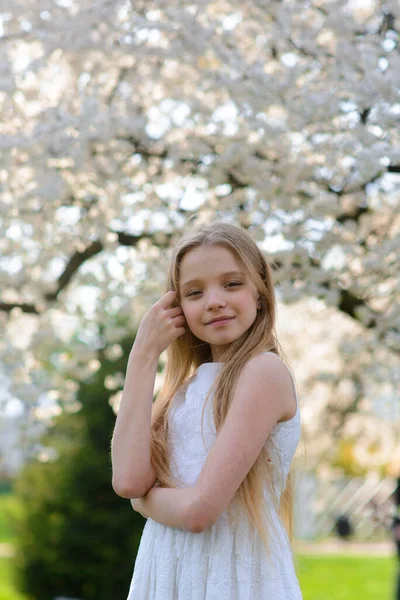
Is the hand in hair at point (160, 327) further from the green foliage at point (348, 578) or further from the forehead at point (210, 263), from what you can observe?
the green foliage at point (348, 578)

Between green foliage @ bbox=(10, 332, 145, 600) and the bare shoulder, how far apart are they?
15.0ft

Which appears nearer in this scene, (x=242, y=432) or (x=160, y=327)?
(x=242, y=432)

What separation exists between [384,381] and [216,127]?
7.43ft

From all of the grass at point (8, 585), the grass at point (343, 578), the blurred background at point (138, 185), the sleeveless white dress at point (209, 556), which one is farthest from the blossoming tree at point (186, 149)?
the grass at point (343, 578)

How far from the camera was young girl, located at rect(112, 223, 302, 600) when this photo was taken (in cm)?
179

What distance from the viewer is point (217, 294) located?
6.35 ft

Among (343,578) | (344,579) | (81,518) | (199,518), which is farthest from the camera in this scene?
(343,578)

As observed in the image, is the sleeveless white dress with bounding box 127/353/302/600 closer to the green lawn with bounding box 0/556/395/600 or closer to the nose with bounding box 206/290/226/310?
the nose with bounding box 206/290/226/310

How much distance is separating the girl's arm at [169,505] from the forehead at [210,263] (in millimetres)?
485

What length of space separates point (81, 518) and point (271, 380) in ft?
16.2

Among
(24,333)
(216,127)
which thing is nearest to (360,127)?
(216,127)

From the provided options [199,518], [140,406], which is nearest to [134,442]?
[140,406]

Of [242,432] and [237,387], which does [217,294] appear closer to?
[237,387]

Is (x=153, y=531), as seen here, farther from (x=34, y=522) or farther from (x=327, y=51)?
(x=34, y=522)
